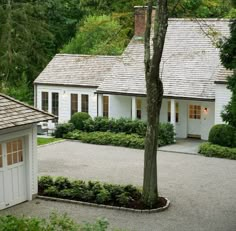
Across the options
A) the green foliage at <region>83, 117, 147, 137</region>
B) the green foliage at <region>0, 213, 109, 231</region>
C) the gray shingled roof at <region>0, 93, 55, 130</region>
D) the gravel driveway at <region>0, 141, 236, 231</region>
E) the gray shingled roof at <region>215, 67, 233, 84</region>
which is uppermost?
the gray shingled roof at <region>215, 67, 233, 84</region>

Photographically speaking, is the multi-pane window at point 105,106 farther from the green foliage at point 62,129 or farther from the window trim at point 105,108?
the green foliage at point 62,129

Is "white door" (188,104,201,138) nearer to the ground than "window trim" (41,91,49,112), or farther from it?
nearer to the ground

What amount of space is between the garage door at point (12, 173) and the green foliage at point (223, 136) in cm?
1174

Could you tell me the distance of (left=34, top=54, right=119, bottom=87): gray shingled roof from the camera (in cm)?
3375

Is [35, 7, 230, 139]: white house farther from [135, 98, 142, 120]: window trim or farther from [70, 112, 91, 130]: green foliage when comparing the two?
[70, 112, 91, 130]: green foliage

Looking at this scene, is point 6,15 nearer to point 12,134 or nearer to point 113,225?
point 12,134

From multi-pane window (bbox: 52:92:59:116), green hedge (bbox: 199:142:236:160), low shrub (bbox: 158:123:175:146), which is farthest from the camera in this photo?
multi-pane window (bbox: 52:92:59:116)

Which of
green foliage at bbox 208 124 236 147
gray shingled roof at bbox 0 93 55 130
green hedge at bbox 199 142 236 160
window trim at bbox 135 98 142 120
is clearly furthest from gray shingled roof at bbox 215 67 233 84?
gray shingled roof at bbox 0 93 55 130

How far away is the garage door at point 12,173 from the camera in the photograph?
17750 mm

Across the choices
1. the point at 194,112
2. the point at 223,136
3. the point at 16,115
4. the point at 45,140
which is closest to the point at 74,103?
the point at 45,140

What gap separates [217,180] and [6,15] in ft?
84.8

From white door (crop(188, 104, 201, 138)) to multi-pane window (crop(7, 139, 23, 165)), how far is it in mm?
14836

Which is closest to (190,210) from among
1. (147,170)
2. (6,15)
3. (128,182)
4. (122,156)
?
(147,170)

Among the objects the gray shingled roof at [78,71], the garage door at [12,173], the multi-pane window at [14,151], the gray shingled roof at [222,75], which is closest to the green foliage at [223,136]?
the gray shingled roof at [222,75]
